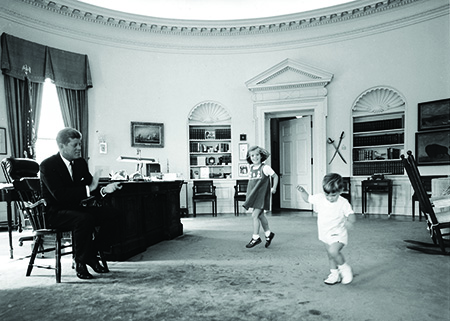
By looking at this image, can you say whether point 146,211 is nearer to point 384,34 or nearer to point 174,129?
point 174,129

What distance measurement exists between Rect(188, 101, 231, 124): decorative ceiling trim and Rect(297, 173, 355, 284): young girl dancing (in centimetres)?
639

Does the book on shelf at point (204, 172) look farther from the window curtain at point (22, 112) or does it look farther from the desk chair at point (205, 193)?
the window curtain at point (22, 112)

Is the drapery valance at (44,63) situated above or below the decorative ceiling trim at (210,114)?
above

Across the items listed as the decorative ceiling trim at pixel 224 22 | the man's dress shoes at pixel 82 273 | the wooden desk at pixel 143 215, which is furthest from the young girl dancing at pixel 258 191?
the decorative ceiling trim at pixel 224 22

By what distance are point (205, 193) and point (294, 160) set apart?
2783 mm

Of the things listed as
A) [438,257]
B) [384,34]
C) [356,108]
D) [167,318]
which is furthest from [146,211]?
[384,34]

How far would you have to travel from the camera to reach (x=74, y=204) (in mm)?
3320

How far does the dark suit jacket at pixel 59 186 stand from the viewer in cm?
309

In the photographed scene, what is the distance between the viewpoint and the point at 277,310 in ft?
7.65

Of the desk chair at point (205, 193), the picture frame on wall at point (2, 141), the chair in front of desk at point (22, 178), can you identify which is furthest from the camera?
the desk chair at point (205, 193)

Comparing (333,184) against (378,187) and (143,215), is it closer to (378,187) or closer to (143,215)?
(143,215)

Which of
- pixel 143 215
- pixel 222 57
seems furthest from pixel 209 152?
pixel 143 215

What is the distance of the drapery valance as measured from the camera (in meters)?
6.59

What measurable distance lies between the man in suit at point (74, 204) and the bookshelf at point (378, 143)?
6.59 metres
